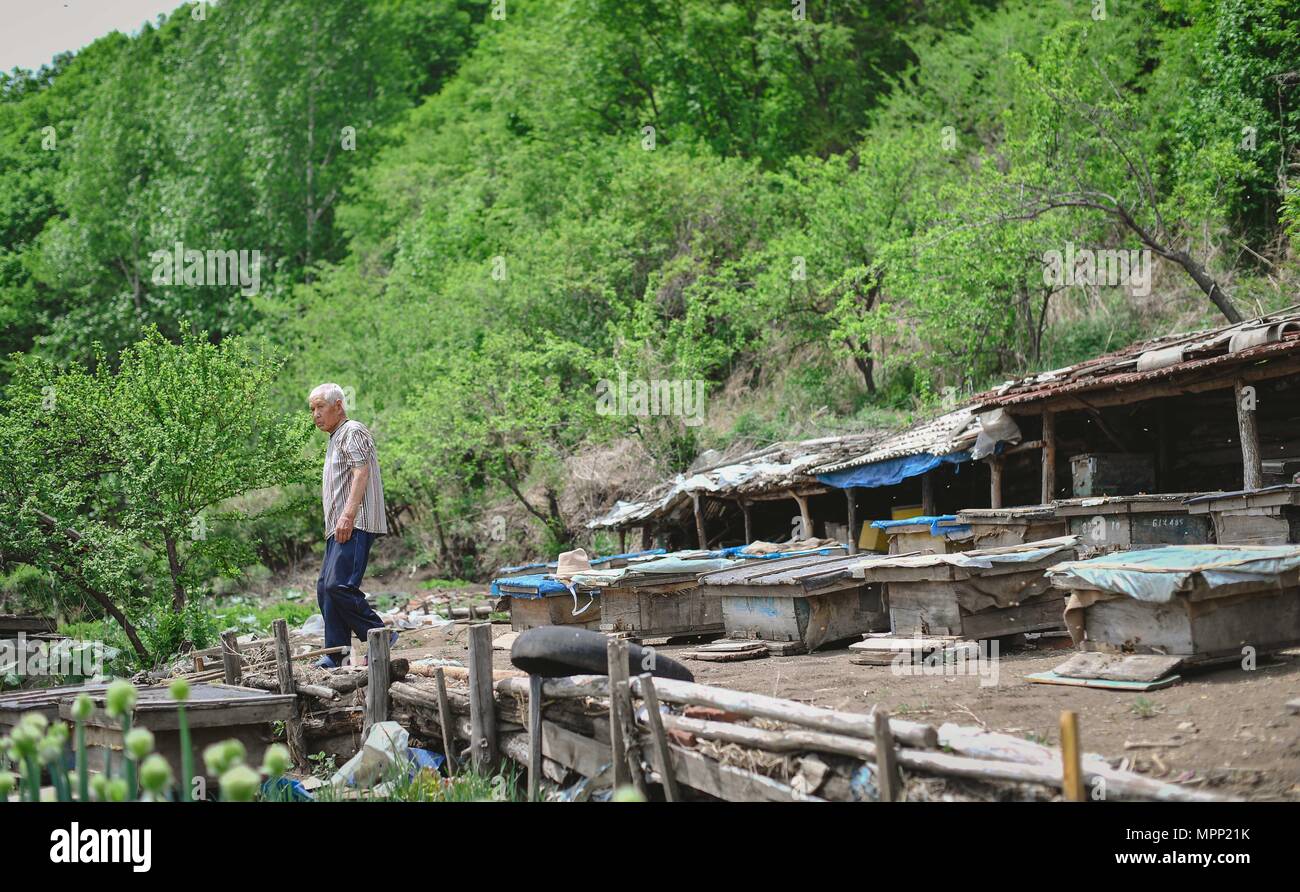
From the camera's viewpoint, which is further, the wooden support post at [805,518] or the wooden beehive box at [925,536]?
the wooden support post at [805,518]

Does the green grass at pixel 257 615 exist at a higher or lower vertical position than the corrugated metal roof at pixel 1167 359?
lower

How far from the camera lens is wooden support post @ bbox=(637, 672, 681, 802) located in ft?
18.2

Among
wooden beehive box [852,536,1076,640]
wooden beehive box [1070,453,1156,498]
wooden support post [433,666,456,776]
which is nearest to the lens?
wooden support post [433,666,456,776]

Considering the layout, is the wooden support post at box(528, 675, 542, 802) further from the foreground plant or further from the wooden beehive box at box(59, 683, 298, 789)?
the foreground plant

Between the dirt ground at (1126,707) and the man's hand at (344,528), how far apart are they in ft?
10.6

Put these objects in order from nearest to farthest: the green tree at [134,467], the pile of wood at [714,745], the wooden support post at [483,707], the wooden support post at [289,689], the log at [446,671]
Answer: the pile of wood at [714,745] → the wooden support post at [483,707] → the wooden support post at [289,689] → the log at [446,671] → the green tree at [134,467]

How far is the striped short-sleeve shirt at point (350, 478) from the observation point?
8648 mm

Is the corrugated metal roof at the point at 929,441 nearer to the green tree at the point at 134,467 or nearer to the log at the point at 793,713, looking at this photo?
the green tree at the point at 134,467

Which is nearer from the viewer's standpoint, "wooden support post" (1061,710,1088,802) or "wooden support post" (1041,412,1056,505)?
"wooden support post" (1061,710,1088,802)

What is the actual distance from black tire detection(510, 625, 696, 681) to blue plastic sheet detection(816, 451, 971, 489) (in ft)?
31.6

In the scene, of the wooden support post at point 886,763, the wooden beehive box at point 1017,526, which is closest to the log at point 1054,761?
the wooden support post at point 886,763

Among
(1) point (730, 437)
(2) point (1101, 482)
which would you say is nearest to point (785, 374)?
(1) point (730, 437)

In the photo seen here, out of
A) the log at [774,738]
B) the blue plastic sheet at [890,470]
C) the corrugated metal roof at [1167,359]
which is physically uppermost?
the corrugated metal roof at [1167,359]

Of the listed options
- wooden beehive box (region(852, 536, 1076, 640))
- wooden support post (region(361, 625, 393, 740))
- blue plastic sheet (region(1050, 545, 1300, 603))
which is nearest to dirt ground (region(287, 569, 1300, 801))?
wooden beehive box (region(852, 536, 1076, 640))
